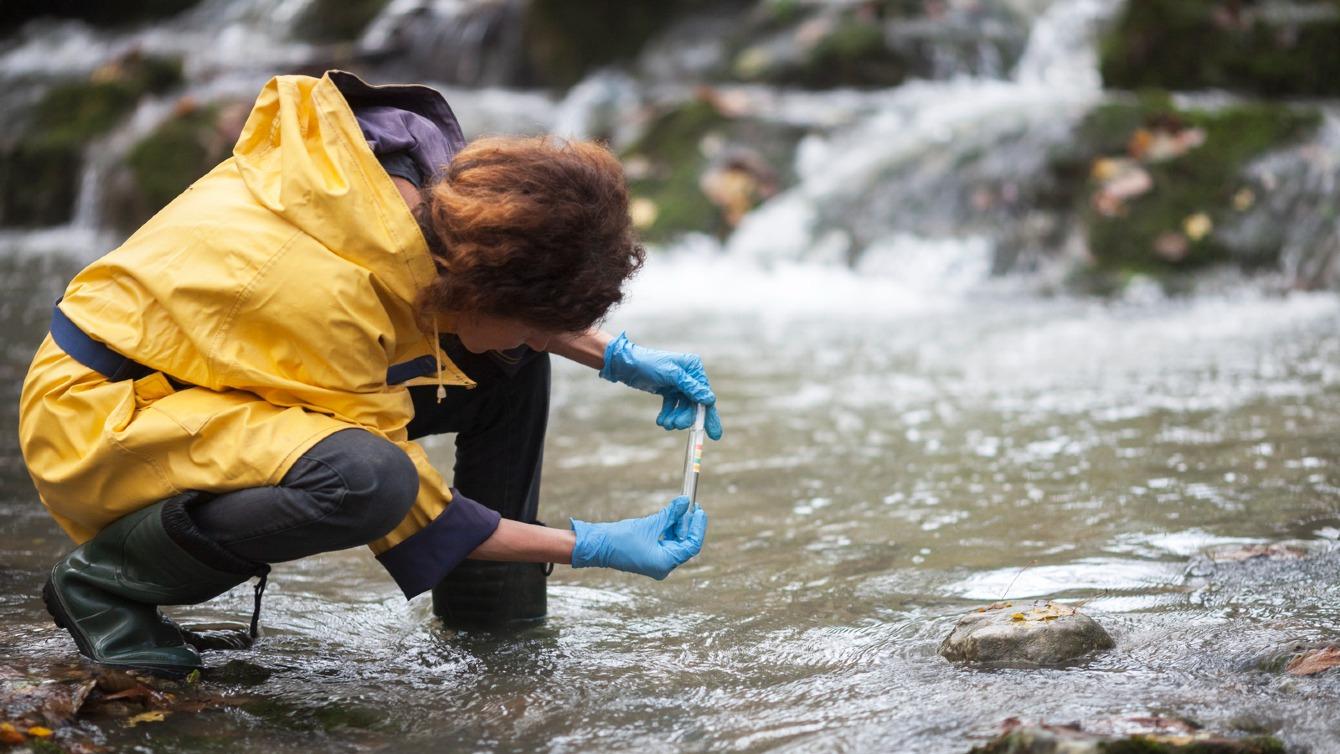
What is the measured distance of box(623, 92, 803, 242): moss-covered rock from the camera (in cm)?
815

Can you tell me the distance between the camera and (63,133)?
11.5m

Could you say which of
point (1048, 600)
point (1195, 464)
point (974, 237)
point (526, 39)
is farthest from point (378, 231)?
point (526, 39)

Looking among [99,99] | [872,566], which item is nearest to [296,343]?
[872,566]

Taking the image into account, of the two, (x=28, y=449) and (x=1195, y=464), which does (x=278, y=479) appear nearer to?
(x=28, y=449)

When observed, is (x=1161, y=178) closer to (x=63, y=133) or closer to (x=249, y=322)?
(x=249, y=322)

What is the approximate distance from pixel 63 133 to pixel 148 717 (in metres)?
10.7

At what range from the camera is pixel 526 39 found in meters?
11.6

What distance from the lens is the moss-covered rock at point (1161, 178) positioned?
6742 millimetres

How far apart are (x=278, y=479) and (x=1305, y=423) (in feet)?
10.4

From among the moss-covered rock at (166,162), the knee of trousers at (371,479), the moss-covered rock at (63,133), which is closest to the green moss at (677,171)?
the moss-covered rock at (166,162)

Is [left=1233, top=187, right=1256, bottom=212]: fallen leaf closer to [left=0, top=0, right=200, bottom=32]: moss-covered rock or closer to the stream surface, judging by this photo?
the stream surface

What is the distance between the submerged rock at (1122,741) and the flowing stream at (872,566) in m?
0.10

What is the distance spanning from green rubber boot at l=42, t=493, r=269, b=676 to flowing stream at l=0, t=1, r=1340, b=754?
0.10m

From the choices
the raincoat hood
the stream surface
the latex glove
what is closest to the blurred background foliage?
the stream surface
